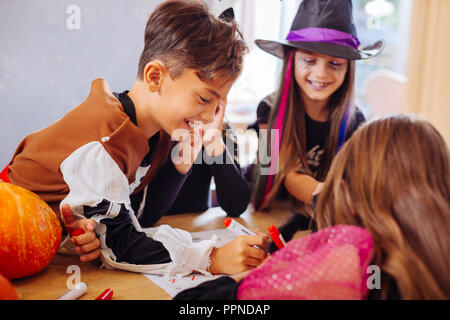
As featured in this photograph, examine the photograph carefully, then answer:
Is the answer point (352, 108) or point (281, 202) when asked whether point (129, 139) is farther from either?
point (352, 108)

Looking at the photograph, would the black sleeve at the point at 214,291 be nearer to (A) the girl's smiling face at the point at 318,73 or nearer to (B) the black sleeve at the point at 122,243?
(B) the black sleeve at the point at 122,243

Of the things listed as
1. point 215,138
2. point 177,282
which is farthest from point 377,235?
point 215,138

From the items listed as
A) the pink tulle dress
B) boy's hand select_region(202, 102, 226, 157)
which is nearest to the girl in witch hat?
boy's hand select_region(202, 102, 226, 157)

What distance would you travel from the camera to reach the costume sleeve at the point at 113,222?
73 cm

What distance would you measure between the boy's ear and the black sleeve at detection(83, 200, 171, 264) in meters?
0.28

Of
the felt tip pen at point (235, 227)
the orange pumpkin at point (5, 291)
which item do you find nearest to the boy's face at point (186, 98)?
the felt tip pen at point (235, 227)

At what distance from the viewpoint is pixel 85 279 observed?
2.31 feet

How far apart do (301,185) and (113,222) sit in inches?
23.5

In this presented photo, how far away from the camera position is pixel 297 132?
4.10 ft

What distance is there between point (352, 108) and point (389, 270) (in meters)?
0.83
